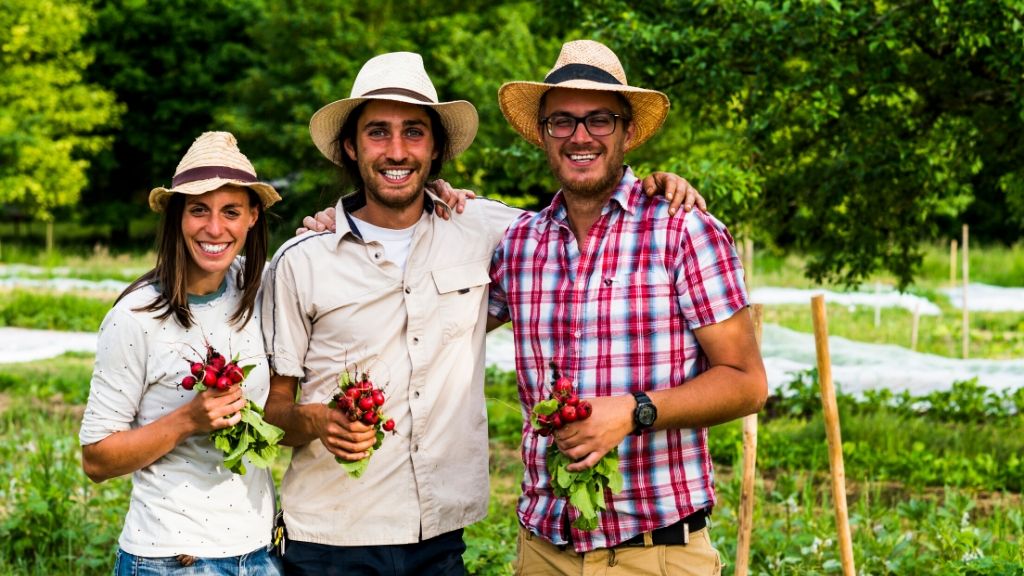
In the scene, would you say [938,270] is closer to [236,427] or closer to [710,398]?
[710,398]

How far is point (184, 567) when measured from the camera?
3.14 meters

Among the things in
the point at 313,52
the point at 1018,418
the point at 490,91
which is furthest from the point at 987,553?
the point at 313,52

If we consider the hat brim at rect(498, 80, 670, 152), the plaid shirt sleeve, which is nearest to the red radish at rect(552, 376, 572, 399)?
the plaid shirt sleeve

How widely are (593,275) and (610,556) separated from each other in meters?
0.76

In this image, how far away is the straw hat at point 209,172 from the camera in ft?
10.7

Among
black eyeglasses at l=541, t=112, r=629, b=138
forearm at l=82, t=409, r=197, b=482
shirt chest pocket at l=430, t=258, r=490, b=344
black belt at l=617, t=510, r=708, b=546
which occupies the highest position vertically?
black eyeglasses at l=541, t=112, r=629, b=138

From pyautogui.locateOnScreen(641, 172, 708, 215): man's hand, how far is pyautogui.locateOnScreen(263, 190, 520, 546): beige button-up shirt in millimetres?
632

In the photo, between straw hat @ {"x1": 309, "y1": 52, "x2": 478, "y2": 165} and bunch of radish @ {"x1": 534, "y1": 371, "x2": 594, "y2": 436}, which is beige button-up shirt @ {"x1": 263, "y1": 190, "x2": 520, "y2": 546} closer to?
straw hat @ {"x1": 309, "y1": 52, "x2": 478, "y2": 165}

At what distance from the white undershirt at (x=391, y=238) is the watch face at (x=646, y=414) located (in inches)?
37.0

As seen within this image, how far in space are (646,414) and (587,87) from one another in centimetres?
92

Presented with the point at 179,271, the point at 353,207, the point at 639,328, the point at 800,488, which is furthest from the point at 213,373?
the point at 800,488

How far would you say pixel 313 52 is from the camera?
2645 cm

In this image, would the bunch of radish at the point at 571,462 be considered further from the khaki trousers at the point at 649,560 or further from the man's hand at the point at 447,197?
the man's hand at the point at 447,197

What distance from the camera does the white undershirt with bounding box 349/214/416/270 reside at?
11.5 ft
